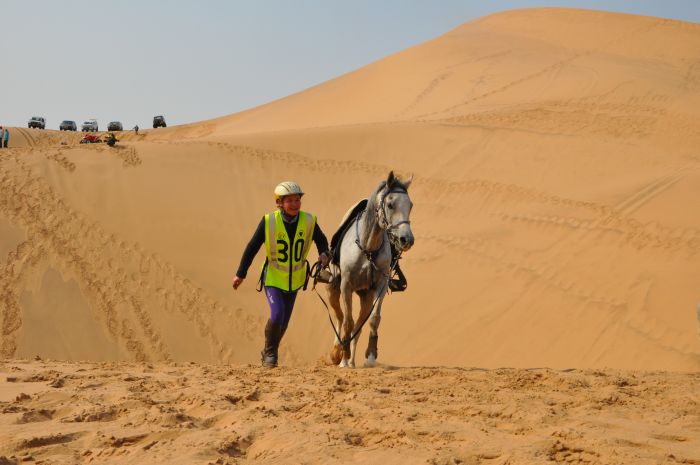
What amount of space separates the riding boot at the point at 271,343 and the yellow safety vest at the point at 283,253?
0.43 meters

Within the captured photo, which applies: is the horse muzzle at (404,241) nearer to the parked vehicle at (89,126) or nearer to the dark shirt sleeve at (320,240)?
the dark shirt sleeve at (320,240)

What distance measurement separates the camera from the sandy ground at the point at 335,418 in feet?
16.7

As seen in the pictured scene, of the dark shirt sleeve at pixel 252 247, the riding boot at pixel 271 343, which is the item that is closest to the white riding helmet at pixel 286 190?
the dark shirt sleeve at pixel 252 247

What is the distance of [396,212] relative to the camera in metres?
8.64

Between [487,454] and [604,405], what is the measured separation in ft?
6.41

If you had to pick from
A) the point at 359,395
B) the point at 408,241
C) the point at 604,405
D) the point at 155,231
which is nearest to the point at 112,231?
the point at 155,231

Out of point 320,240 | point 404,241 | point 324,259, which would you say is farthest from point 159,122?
point 404,241

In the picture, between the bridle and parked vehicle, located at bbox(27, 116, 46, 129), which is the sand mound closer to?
the bridle

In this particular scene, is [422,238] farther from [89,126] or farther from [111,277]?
[89,126]

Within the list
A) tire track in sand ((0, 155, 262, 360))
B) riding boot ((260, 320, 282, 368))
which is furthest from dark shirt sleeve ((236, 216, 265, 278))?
tire track in sand ((0, 155, 262, 360))

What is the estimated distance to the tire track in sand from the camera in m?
14.4

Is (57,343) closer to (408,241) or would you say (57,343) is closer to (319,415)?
(408,241)

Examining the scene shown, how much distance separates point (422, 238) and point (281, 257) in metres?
10.4

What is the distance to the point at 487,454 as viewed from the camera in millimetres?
5070
